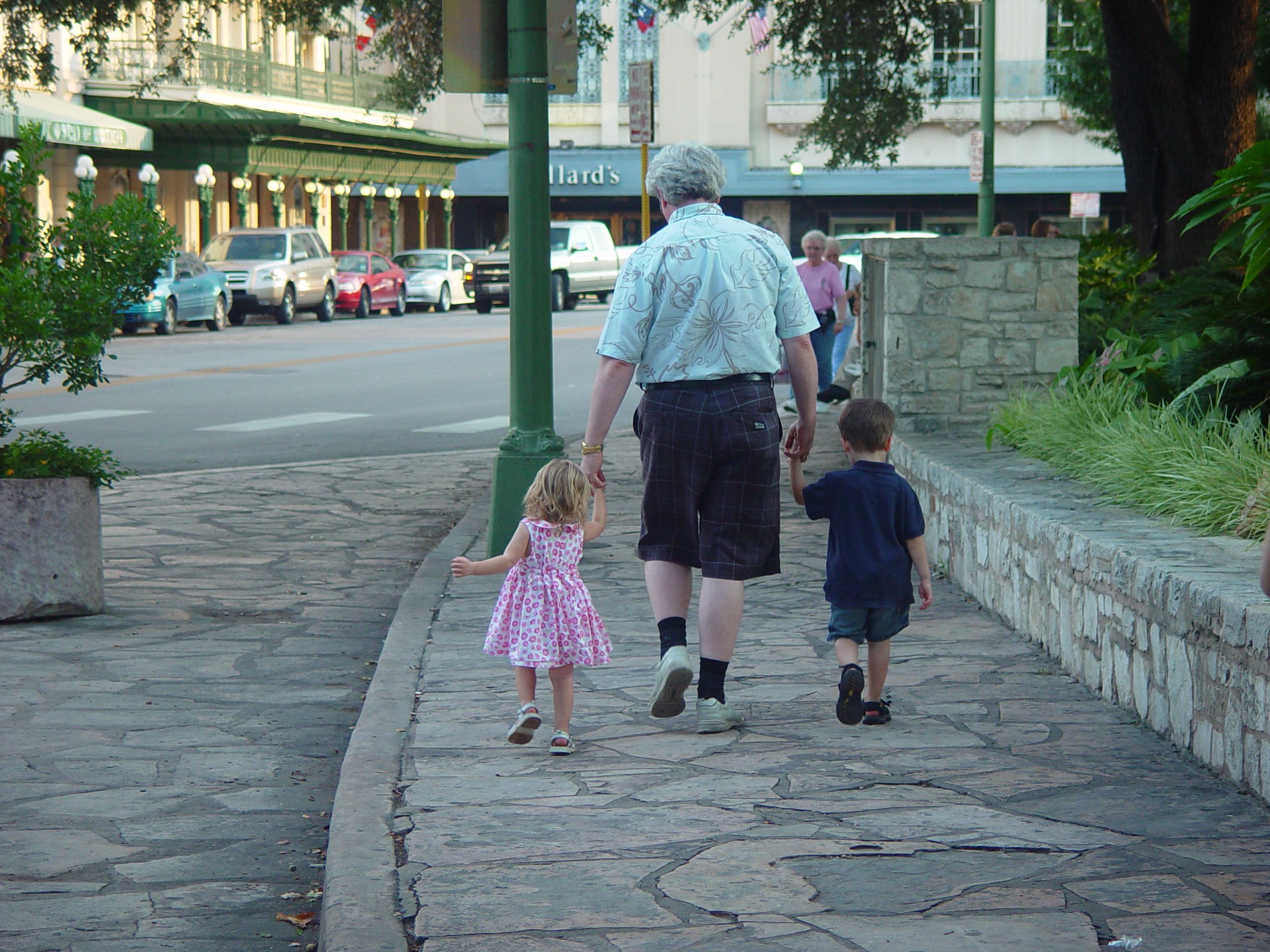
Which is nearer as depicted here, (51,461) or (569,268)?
(51,461)

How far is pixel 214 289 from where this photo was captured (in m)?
30.6

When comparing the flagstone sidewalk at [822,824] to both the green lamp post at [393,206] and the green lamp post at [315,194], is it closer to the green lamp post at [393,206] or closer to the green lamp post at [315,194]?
the green lamp post at [315,194]

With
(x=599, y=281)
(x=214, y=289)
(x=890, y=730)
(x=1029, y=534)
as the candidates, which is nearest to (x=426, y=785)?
(x=890, y=730)

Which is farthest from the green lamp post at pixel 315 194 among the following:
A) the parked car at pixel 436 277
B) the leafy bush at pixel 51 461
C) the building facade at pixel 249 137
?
the leafy bush at pixel 51 461

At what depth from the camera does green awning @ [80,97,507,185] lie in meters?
37.6

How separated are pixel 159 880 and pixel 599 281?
37.5 metres

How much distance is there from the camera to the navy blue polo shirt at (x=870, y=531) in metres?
5.07

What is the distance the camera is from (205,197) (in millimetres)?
37500

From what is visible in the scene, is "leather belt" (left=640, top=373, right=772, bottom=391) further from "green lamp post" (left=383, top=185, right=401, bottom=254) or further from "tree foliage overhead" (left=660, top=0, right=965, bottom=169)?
"green lamp post" (left=383, top=185, right=401, bottom=254)

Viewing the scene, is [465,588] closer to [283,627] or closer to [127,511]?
[283,627]

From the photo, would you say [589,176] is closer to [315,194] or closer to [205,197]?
[315,194]

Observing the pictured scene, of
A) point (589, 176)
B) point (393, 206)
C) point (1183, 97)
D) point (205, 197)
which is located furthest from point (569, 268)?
point (1183, 97)

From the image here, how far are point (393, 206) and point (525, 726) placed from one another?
4502 centimetres

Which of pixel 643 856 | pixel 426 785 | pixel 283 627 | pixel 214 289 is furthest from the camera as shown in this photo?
pixel 214 289
